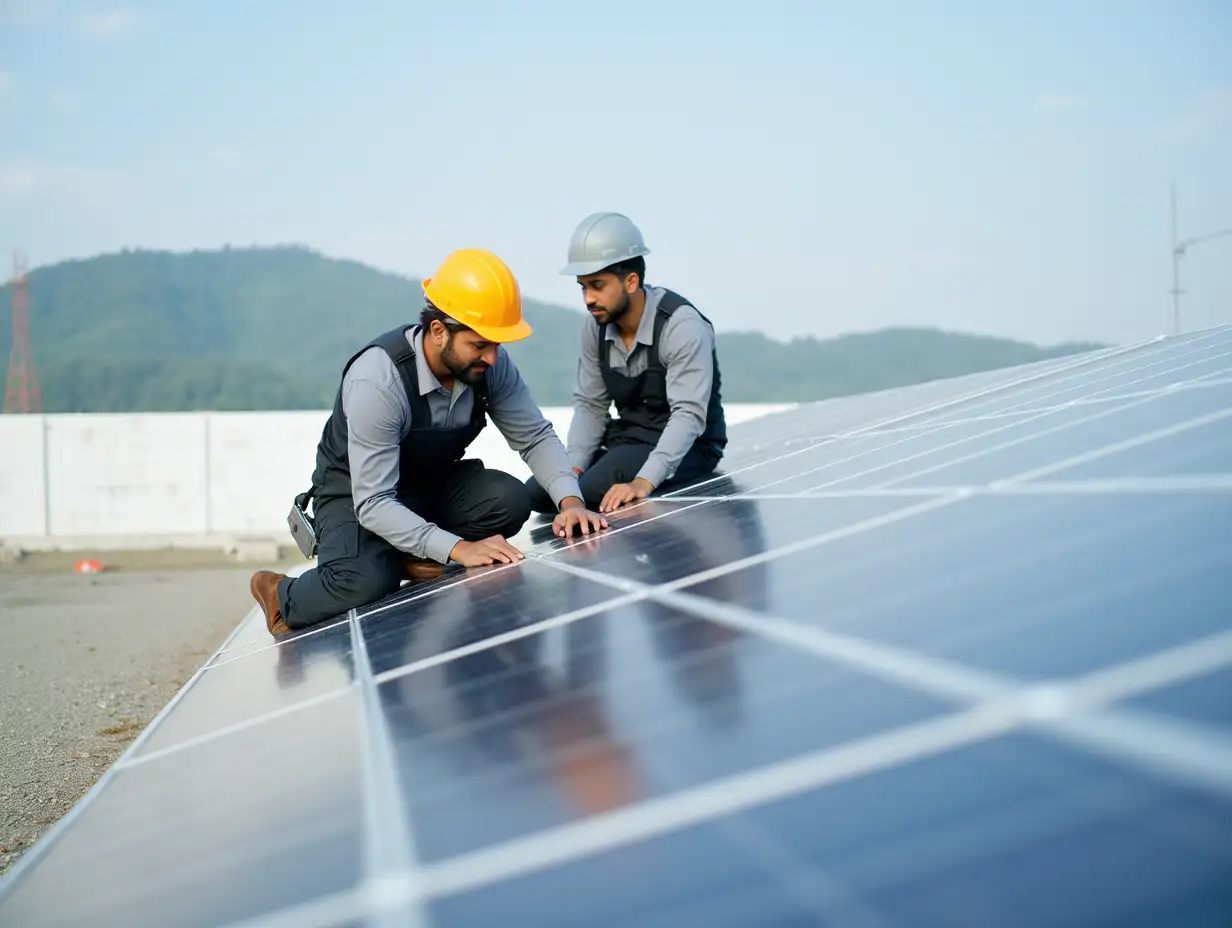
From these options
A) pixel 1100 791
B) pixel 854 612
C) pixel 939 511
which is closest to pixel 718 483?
pixel 939 511

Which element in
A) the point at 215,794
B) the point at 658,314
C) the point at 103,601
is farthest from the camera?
the point at 103,601

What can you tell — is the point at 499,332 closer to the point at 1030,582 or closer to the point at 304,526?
the point at 304,526

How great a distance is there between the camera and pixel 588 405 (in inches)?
284

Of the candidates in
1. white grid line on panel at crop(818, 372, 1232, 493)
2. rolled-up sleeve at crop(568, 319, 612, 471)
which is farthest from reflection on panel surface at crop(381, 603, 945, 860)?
rolled-up sleeve at crop(568, 319, 612, 471)

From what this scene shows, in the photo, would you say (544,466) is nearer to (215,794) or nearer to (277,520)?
(215,794)

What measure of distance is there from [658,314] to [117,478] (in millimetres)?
16704

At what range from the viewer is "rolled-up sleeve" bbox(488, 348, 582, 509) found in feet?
18.6

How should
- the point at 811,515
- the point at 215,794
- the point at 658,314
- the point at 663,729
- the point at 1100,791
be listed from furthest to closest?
the point at 658,314 < the point at 811,515 < the point at 215,794 < the point at 663,729 < the point at 1100,791

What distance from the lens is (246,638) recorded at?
5641mm

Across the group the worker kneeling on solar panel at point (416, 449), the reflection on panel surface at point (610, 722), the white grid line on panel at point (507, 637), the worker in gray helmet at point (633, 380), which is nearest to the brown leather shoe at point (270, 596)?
the worker kneeling on solar panel at point (416, 449)

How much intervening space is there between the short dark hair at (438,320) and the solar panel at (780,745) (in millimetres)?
1794

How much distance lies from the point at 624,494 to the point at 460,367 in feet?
4.33

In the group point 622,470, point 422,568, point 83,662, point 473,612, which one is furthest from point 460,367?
point 83,662

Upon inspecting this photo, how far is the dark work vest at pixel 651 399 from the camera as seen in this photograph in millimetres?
6578
